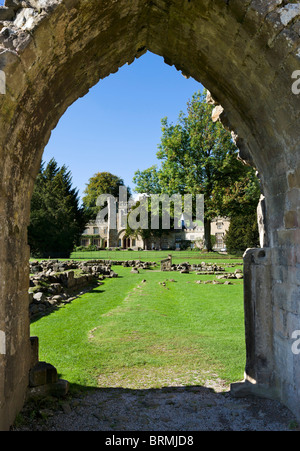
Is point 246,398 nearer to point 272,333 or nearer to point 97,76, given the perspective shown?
point 272,333

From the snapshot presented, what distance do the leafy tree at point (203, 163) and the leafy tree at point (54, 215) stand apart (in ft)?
40.2

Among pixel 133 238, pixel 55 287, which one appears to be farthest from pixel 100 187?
pixel 55 287

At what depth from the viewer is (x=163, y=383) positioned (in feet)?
15.2

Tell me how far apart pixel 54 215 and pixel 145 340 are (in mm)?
31461

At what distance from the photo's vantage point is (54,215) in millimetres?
36344

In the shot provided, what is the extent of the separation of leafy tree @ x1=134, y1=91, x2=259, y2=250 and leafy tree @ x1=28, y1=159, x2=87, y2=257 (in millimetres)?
12264

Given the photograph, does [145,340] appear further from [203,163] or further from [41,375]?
[203,163]

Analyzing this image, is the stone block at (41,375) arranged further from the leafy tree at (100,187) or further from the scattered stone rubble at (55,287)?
the leafy tree at (100,187)

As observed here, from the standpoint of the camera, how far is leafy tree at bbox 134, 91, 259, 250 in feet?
93.0

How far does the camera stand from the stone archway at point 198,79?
2797 mm

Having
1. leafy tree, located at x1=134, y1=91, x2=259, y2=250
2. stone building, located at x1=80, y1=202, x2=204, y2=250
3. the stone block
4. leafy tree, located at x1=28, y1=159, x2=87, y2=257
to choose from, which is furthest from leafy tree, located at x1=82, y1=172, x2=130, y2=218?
the stone block

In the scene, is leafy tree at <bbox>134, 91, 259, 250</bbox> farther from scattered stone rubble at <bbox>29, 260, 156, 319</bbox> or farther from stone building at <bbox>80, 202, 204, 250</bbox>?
stone building at <bbox>80, 202, 204, 250</bbox>

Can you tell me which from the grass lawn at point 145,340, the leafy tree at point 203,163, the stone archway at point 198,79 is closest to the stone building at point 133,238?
the leafy tree at point 203,163
